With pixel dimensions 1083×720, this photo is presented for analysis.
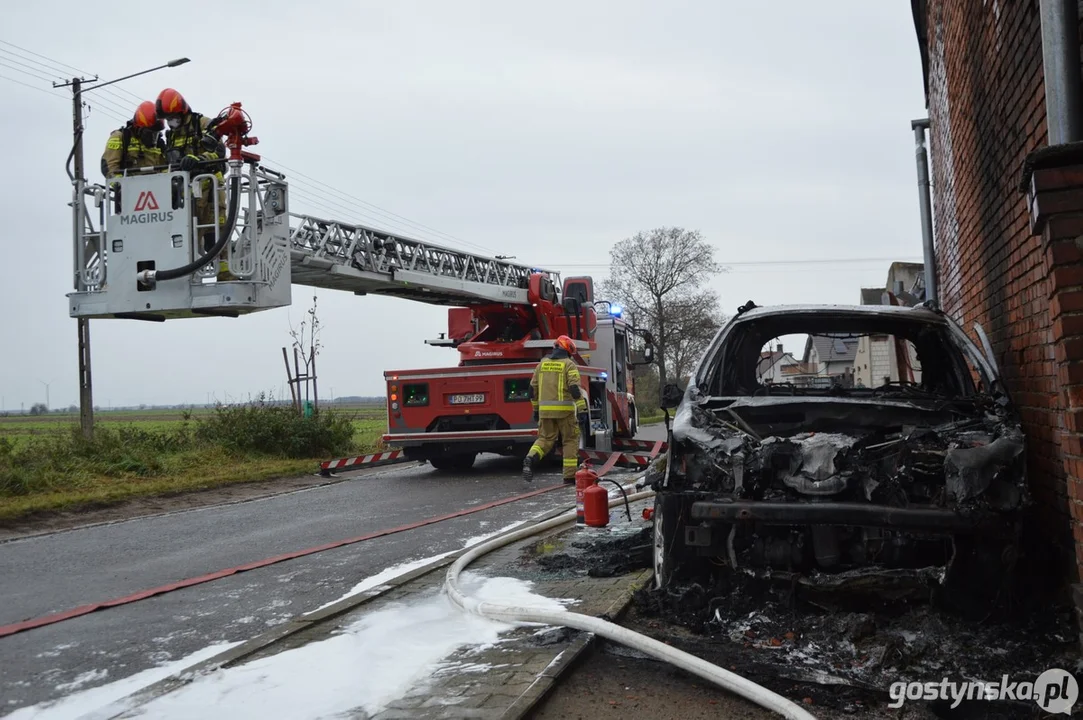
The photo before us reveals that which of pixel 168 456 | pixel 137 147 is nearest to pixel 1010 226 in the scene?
pixel 137 147

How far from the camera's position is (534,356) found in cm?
1490

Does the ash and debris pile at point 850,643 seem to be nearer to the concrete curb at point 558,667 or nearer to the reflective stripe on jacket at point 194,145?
the concrete curb at point 558,667

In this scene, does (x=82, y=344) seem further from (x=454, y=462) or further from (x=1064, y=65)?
(x=1064, y=65)

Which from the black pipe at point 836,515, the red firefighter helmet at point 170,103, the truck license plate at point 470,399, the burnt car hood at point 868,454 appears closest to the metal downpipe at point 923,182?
the truck license plate at point 470,399

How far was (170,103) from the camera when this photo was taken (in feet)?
31.5

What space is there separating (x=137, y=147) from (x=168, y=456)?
267 inches

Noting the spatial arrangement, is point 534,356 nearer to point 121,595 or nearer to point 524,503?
point 524,503

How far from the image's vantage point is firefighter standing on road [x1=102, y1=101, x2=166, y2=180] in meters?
9.61

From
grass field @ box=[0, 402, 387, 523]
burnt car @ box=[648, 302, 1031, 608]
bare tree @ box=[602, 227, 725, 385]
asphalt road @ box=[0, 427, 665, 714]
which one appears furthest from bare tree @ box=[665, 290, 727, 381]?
burnt car @ box=[648, 302, 1031, 608]

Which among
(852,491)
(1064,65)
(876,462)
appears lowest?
(852,491)

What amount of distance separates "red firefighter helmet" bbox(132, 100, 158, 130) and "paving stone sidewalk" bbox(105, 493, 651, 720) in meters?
5.85

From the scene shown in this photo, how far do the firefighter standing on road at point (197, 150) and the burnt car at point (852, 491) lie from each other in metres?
5.97

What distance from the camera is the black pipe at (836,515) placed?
407 cm

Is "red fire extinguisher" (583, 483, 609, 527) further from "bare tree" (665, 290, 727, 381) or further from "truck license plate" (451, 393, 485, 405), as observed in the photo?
"bare tree" (665, 290, 727, 381)
